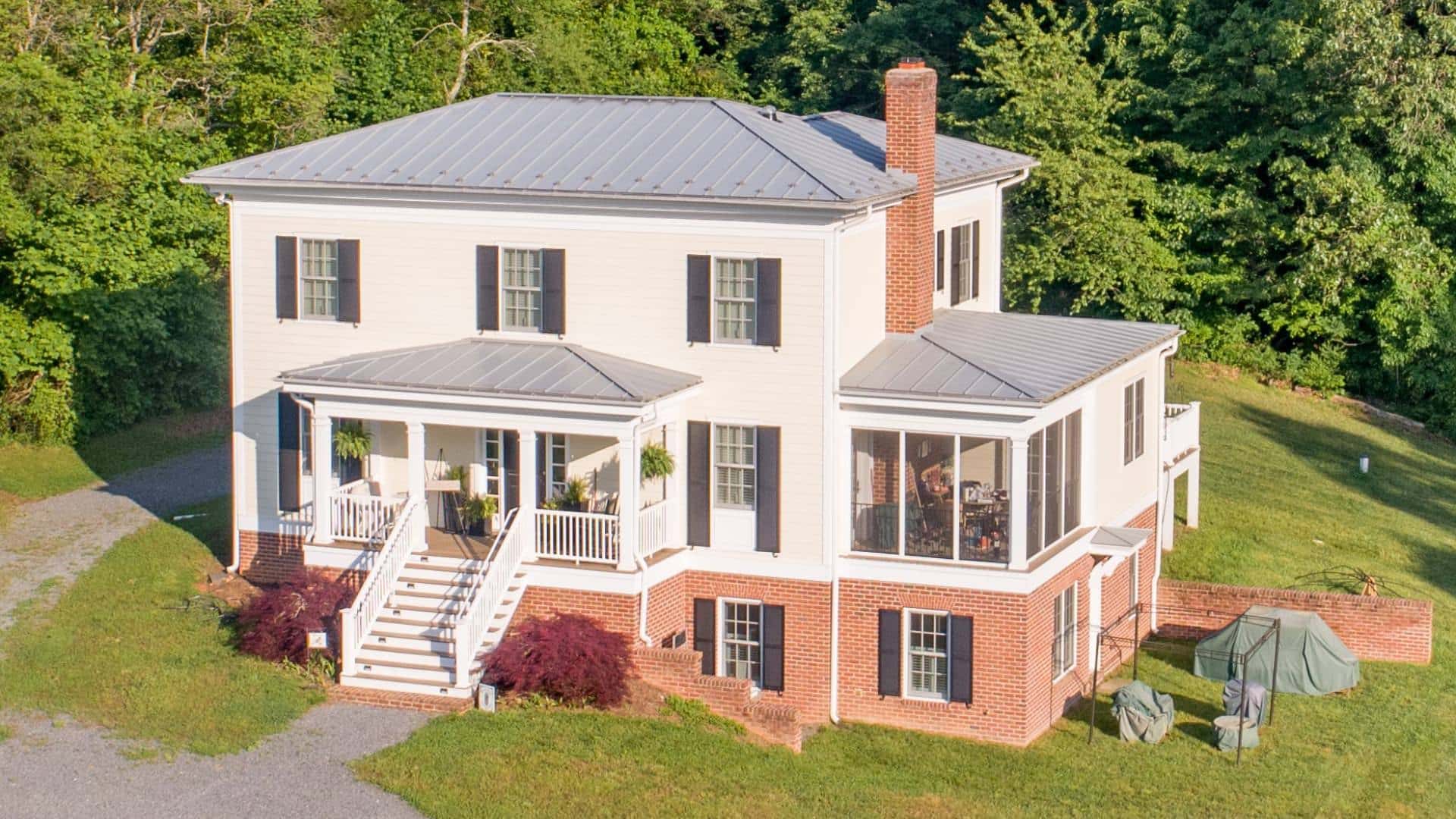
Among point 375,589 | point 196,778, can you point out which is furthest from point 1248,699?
point 196,778

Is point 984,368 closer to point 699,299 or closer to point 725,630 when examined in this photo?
point 699,299

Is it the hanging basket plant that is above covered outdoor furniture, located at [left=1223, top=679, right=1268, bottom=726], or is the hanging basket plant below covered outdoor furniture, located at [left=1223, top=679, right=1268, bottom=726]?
above

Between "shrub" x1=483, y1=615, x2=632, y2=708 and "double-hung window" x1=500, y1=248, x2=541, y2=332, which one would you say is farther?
"double-hung window" x1=500, y1=248, x2=541, y2=332

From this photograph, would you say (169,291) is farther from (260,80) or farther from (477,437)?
(477,437)

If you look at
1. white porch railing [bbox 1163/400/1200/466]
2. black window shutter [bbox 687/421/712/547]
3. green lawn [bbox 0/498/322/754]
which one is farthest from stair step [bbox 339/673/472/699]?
white porch railing [bbox 1163/400/1200/466]

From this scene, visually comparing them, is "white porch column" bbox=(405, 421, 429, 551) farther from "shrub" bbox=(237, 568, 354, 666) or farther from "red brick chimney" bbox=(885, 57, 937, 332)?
"red brick chimney" bbox=(885, 57, 937, 332)

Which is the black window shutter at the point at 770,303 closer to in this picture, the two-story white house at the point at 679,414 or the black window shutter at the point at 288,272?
the two-story white house at the point at 679,414
